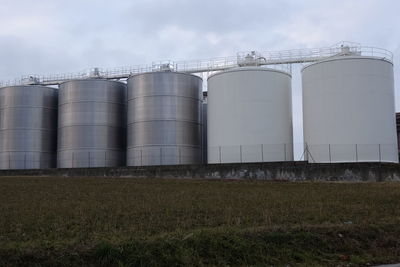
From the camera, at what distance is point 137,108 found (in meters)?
47.6

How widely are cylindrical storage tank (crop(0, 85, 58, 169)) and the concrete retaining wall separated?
388 inches

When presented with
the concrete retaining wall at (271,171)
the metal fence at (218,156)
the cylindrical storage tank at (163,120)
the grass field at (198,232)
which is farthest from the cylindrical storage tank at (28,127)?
the grass field at (198,232)

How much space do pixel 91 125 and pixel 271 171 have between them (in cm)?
2013

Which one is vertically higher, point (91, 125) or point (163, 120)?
point (163, 120)

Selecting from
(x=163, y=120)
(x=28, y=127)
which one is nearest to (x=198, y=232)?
(x=163, y=120)

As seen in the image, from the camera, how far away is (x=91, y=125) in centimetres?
4859

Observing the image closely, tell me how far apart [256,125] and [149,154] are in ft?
34.2

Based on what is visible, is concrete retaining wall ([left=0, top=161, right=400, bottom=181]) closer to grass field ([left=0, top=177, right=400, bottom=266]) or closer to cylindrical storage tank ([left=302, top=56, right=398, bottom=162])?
cylindrical storage tank ([left=302, top=56, right=398, bottom=162])

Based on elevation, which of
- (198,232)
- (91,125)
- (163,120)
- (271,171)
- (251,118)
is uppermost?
(163,120)

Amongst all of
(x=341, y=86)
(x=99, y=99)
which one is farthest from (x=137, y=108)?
(x=341, y=86)

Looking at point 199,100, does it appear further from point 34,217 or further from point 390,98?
point 34,217

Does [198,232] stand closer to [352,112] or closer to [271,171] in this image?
[271,171]

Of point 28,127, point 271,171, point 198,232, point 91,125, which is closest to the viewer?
point 198,232

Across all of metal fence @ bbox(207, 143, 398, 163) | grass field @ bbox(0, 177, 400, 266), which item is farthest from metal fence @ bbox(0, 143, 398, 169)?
grass field @ bbox(0, 177, 400, 266)
